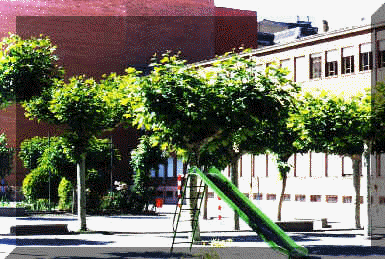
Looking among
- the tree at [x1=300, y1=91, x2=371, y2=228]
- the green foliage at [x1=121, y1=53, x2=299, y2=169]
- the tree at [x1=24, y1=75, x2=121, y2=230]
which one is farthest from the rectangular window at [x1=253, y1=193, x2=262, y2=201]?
the green foliage at [x1=121, y1=53, x2=299, y2=169]

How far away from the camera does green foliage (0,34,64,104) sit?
72.8 ft

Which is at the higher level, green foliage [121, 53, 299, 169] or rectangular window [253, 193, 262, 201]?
green foliage [121, 53, 299, 169]

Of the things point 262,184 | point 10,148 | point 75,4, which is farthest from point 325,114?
point 75,4

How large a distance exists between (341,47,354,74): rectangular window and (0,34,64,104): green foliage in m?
30.7

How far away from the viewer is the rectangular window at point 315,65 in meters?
Answer: 52.7

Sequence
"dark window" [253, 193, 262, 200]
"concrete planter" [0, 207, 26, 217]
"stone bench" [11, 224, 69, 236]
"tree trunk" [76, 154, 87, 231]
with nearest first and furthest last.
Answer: "stone bench" [11, 224, 69, 236] < "tree trunk" [76, 154, 87, 231] < "concrete planter" [0, 207, 26, 217] < "dark window" [253, 193, 262, 200]

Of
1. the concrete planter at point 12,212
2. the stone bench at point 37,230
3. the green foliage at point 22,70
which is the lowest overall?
the concrete planter at point 12,212

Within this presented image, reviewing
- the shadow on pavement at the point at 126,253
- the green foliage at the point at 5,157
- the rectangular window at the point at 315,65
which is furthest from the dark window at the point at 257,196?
the shadow on pavement at the point at 126,253

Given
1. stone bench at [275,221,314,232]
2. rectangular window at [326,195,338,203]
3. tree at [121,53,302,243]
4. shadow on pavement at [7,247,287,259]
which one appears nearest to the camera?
shadow on pavement at [7,247,287,259]

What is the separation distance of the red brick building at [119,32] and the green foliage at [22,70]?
160 ft

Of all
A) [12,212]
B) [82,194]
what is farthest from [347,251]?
[12,212]

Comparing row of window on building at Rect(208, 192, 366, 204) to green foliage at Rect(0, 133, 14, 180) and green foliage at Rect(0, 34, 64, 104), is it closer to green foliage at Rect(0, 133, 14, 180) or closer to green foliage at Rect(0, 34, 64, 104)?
green foliage at Rect(0, 133, 14, 180)

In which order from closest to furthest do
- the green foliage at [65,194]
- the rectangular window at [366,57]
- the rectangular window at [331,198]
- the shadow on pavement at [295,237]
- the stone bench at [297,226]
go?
the shadow on pavement at [295,237] < the stone bench at [297,226] < the green foliage at [65,194] < the rectangular window at [366,57] < the rectangular window at [331,198]

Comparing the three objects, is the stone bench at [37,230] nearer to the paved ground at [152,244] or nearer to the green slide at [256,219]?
the paved ground at [152,244]
